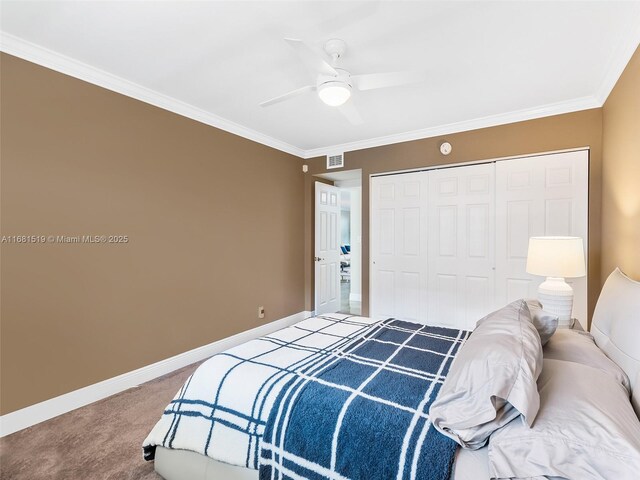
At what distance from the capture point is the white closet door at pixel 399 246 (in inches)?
154

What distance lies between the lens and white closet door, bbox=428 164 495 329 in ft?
11.5

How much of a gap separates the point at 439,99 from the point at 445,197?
1.22 metres

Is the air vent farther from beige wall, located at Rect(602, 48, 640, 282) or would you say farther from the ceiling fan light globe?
beige wall, located at Rect(602, 48, 640, 282)

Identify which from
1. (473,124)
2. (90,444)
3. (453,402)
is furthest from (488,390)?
(473,124)

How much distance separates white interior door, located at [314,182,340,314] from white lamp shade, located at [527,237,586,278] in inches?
117

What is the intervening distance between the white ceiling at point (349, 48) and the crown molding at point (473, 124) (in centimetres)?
2

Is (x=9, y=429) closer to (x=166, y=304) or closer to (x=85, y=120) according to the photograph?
(x=166, y=304)

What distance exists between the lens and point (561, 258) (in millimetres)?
2312

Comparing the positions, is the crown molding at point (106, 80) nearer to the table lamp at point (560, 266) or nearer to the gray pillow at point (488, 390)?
the gray pillow at point (488, 390)

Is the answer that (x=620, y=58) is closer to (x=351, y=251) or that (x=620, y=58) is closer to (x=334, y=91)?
(x=334, y=91)

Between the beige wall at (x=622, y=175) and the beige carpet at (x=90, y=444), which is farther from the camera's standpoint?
the beige wall at (x=622, y=175)

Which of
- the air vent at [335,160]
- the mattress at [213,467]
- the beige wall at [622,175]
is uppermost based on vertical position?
the air vent at [335,160]

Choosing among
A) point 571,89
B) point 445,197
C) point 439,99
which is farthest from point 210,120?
point 571,89

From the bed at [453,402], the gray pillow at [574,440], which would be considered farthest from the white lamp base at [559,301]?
the gray pillow at [574,440]
